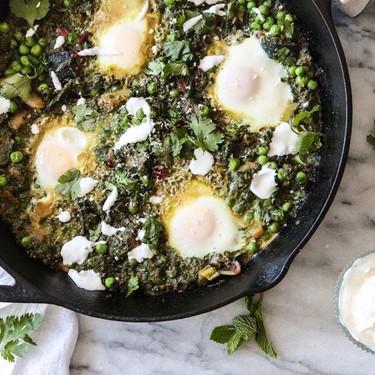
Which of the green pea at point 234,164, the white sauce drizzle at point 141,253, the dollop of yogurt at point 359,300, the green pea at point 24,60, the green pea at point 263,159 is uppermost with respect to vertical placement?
the green pea at point 24,60

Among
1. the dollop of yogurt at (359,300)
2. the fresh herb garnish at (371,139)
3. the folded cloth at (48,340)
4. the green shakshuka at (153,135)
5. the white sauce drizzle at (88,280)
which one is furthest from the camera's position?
the folded cloth at (48,340)

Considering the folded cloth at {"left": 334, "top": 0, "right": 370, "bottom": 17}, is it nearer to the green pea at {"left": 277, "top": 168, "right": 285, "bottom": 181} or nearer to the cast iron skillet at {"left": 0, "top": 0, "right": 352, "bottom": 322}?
the cast iron skillet at {"left": 0, "top": 0, "right": 352, "bottom": 322}

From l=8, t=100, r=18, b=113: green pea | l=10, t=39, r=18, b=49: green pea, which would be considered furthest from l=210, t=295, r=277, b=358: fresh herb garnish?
l=10, t=39, r=18, b=49: green pea

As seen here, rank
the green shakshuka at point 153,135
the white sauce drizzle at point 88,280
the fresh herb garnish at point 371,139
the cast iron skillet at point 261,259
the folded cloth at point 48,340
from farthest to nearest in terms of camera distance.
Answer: the folded cloth at point 48,340
the fresh herb garnish at point 371,139
the white sauce drizzle at point 88,280
the green shakshuka at point 153,135
the cast iron skillet at point 261,259

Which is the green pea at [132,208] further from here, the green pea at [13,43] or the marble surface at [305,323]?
the green pea at [13,43]

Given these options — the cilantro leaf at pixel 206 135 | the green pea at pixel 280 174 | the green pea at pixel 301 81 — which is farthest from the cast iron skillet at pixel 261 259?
the cilantro leaf at pixel 206 135

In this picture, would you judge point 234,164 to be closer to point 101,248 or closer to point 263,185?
point 263,185

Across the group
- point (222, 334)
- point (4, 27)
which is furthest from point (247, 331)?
point (4, 27)
